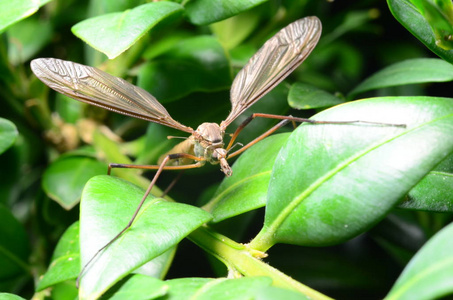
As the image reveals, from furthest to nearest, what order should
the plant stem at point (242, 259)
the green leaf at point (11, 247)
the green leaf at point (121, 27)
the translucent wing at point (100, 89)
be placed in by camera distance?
the green leaf at point (11, 247)
the translucent wing at point (100, 89)
the green leaf at point (121, 27)
the plant stem at point (242, 259)

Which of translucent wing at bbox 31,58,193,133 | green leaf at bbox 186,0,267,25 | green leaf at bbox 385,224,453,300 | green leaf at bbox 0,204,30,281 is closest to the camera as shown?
green leaf at bbox 385,224,453,300

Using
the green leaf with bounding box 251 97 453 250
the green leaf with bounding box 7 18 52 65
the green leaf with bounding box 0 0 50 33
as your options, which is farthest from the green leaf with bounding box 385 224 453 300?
the green leaf with bounding box 7 18 52 65

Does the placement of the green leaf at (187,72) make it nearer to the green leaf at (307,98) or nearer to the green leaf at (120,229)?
the green leaf at (307,98)

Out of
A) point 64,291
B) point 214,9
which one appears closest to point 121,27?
point 214,9

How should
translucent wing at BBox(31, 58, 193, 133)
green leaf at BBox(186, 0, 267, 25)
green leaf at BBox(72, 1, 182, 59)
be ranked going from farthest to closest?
1. translucent wing at BBox(31, 58, 193, 133)
2. green leaf at BBox(186, 0, 267, 25)
3. green leaf at BBox(72, 1, 182, 59)

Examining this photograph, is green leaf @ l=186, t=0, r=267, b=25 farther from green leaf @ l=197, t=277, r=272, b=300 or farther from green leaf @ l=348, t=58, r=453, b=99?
green leaf @ l=197, t=277, r=272, b=300

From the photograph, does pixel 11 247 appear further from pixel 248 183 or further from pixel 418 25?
pixel 418 25

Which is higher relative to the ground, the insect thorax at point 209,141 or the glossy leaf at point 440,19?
the glossy leaf at point 440,19

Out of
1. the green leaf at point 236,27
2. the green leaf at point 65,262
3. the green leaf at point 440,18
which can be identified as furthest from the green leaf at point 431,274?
the green leaf at point 236,27
